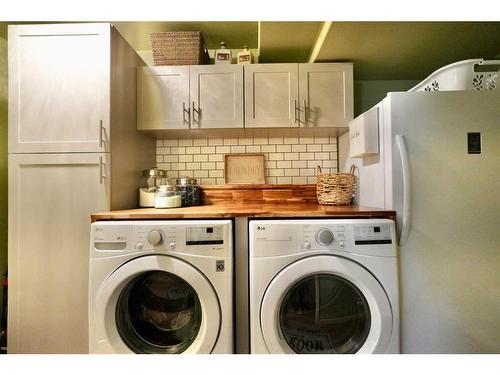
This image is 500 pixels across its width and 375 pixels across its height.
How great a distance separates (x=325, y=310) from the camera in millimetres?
1397

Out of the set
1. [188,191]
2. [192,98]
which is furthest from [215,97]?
[188,191]

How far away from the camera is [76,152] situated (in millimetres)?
1646

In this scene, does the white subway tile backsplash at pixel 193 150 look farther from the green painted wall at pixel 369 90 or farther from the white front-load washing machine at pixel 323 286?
the green painted wall at pixel 369 90

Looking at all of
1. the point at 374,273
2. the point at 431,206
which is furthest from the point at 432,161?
the point at 374,273

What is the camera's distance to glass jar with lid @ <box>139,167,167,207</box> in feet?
6.19

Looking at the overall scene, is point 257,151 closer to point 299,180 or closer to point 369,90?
point 299,180

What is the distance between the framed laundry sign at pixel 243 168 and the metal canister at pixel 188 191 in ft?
1.08

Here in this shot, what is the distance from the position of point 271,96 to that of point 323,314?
151cm

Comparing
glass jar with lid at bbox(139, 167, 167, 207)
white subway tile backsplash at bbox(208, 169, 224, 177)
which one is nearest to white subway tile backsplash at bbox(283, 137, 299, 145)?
white subway tile backsplash at bbox(208, 169, 224, 177)

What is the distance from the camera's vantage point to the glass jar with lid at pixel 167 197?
5.86 feet

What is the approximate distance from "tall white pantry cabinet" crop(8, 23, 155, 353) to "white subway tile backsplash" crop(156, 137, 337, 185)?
0.70m
